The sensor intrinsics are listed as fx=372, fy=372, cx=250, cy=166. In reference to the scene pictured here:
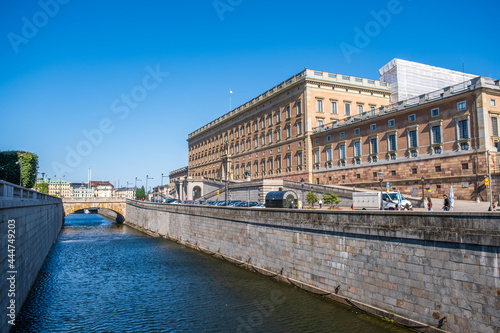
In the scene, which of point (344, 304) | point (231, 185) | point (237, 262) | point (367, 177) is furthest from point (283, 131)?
point (344, 304)

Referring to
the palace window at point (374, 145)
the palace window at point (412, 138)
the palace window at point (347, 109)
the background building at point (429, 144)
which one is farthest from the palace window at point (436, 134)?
the palace window at point (347, 109)

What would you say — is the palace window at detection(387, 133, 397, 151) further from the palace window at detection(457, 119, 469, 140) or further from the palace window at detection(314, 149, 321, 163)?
the palace window at detection(314, 149, 321, 163)

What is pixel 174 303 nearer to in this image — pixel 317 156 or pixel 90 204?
pixel 317 156

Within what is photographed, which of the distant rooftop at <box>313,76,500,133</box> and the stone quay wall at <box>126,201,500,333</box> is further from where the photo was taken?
the distant rooftop at <box>313,76,500,133</box>

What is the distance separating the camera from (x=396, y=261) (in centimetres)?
1455

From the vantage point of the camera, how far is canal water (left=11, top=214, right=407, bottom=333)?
52.6 feet

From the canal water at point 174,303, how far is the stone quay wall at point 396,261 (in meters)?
0.99

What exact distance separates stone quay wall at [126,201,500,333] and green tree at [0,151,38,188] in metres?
51.2

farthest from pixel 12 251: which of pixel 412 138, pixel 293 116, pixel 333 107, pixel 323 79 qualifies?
pixel 333 107

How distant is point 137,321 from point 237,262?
11069 mm

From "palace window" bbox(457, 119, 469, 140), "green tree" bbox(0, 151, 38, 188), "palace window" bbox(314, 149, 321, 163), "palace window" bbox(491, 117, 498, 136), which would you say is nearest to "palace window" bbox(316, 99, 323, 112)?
"palace window" bbox(314, 149, 321, 163)

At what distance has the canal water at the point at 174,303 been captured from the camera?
1603 centimetres

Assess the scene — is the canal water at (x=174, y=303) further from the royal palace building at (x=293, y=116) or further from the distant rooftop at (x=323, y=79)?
the distant rooftop at (x=323, y=79)

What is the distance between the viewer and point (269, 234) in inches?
929
